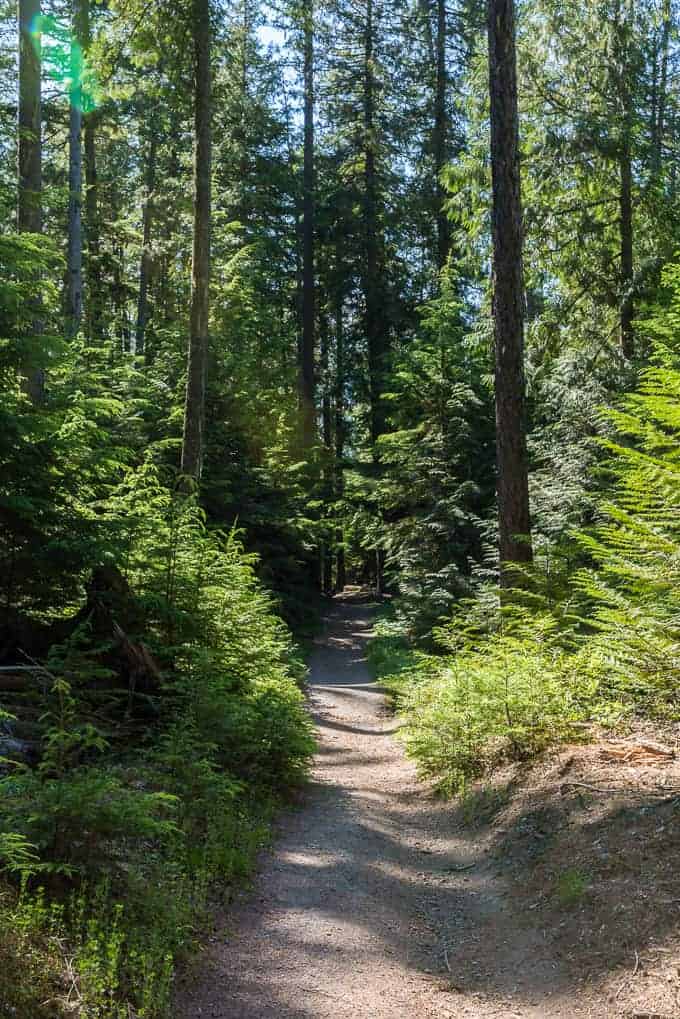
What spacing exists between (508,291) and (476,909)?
8009 millimetres

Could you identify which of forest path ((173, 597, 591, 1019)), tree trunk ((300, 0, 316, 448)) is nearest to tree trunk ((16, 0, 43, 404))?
forest path ((173, 597, 591, 1019))

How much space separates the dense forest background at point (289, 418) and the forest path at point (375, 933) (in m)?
0.40

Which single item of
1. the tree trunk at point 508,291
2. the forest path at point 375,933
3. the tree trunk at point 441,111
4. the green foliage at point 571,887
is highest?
the tree trunk at point 441,111

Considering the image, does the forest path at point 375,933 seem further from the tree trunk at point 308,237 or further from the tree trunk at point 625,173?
the tree trunk at point 308,237

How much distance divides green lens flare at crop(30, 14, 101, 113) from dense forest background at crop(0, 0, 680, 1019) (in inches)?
4.6

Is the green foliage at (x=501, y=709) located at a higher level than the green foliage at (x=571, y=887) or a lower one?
higher

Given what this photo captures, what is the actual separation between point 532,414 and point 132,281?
68.4ft

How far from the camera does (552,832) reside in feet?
19.3

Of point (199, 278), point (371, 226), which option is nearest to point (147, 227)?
point (371, 226)

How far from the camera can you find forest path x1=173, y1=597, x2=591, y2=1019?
4.14 metres

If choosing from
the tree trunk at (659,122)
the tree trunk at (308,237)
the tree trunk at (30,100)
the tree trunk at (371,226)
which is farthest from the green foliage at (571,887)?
the tree trunk at (371,226)

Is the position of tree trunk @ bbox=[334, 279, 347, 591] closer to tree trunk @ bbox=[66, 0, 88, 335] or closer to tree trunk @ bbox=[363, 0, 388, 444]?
tree trunk @ bbox=[363, 0, 388, 444]

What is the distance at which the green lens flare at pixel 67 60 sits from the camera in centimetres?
1370

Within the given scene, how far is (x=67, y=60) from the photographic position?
57.2 ft
